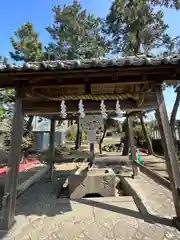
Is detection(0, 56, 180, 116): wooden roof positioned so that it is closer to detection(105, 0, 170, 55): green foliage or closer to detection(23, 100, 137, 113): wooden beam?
detection(23, 100, 137, 113): wooden beam

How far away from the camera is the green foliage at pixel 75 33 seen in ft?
50.1

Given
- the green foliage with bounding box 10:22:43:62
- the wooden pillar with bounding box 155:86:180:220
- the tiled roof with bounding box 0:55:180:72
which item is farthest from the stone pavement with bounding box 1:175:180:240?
the green foliage with bounding box 10:22:43:62

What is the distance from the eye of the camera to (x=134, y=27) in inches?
473

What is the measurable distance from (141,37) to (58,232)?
12.4 meters

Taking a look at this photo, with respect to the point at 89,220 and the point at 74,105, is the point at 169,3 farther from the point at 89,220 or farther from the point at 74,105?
the point at 89,220

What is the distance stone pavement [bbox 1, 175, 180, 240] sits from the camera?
10.1ft

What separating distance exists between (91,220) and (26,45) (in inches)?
638

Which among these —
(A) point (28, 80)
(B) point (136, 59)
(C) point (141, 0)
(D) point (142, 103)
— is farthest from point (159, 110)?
(C) point (141, 0)

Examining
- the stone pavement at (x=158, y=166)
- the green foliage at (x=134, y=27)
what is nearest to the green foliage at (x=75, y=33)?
the green foliage at (x=134, y=27)

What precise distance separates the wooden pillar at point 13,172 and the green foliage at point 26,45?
534 inches

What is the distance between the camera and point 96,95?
12.6 feet

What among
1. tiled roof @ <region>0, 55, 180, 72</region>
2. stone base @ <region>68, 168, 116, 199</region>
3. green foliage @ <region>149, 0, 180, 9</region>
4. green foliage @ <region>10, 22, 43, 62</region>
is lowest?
stone base @ <region>68, 168, 116, 199</region>

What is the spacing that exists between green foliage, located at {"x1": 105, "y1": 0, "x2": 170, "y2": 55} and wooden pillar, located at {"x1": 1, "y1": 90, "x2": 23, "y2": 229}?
9479 millimetres

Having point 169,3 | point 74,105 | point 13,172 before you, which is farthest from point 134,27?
point 13,172
